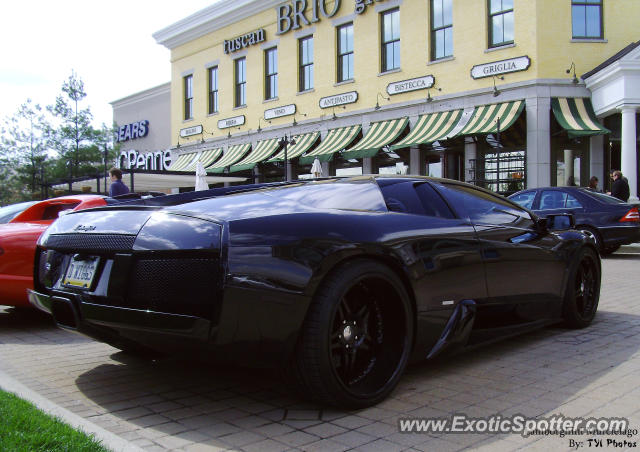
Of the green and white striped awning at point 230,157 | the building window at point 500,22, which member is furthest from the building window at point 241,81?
the building window at point 500,22

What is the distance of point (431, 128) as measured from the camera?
18594 mm

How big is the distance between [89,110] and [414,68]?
19879 mm

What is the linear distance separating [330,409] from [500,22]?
16902 millimetres

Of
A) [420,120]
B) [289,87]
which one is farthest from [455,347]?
[289,87]

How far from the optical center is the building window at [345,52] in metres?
21.9

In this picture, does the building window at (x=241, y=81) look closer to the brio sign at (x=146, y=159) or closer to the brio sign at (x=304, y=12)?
the brio sign at (x=304, y=12)

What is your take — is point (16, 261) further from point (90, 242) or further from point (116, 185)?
point (116, 185)

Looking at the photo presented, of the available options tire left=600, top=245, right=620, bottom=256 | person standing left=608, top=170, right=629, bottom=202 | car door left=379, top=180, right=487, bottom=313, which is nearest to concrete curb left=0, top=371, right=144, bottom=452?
car door left=379, top=180, right=487, bottom=313

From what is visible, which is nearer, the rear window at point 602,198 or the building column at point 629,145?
the rear window at point 602,198

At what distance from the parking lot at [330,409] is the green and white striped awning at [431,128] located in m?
13.7

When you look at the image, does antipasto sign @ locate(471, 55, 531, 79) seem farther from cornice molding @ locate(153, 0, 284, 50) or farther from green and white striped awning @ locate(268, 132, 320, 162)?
cornice molding @ locate(153, 0, 284, 50)

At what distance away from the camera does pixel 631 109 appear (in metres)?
15.6

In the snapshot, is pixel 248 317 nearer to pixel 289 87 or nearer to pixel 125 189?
pixel 125 189

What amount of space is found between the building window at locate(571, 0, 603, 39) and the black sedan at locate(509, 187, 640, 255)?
736cm
